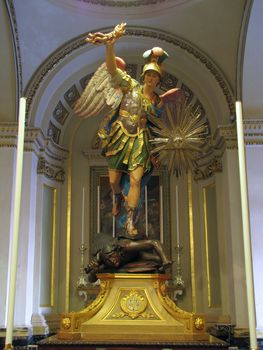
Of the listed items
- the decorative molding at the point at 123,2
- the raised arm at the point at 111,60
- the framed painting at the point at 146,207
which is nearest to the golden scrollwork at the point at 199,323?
the raised arm at the point at 111,60

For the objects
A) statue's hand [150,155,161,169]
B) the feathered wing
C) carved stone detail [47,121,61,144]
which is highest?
carved stone detail [47,121,61,144]

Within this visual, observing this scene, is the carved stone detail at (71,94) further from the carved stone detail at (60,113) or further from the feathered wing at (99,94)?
the feathered wing at (99,94)

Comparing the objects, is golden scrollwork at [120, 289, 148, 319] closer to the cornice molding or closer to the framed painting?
the cornice molding

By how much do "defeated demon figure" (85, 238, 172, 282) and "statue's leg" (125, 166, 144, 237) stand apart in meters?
0.12

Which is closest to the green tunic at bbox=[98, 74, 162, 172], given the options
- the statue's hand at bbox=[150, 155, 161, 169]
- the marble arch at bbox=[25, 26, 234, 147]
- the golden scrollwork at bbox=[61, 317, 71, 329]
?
the statue's hand at bbox=[150, 155, 161, 169]

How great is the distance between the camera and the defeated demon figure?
3904 millimetres

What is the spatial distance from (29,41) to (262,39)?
144 inches

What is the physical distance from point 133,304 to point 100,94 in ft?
6.23

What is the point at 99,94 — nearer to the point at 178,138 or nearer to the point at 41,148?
the point at 178,138

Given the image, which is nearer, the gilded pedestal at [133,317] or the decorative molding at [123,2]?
the gilded pedestal at [133,317]

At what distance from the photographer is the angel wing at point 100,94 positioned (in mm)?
4309

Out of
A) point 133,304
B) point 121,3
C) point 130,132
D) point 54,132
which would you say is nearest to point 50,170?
point 54,132

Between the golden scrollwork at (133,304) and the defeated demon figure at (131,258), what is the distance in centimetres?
24

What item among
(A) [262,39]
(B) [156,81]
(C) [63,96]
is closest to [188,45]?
(A) [262,39]
